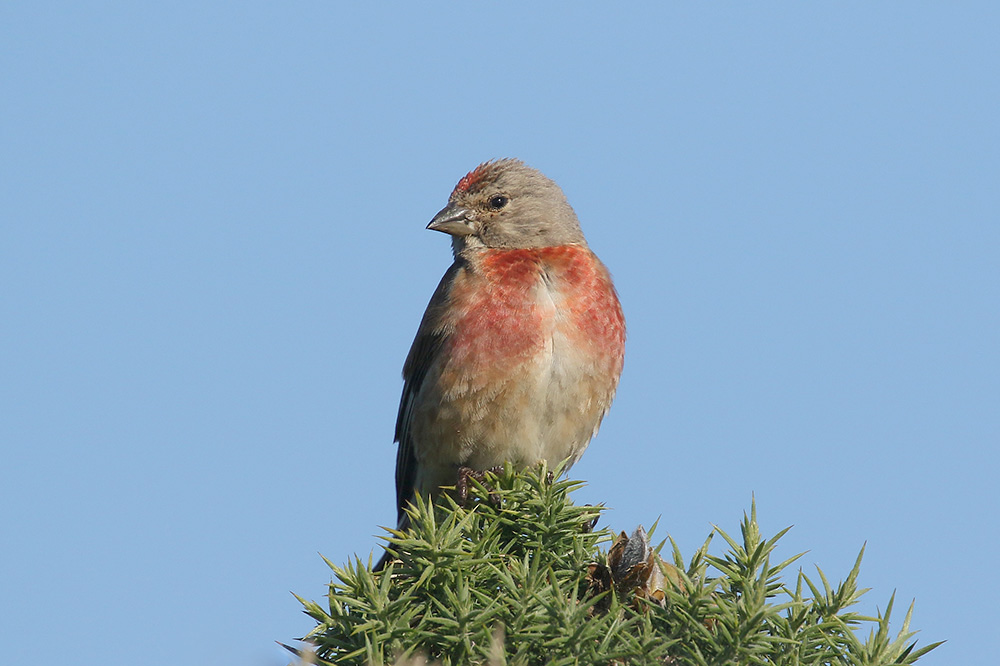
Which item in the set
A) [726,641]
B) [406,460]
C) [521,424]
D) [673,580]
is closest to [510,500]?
[673,580]

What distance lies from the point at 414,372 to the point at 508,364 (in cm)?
70

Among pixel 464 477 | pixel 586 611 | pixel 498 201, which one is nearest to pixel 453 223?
pixel 498 201

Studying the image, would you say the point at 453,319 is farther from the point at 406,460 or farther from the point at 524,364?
the point at 406,460

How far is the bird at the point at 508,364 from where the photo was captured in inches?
190

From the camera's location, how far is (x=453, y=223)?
18.3ft

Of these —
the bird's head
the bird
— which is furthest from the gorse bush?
the bird's head

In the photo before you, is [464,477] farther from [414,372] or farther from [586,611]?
[586,611]

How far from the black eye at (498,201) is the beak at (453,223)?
0.46 ft

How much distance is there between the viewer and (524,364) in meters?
4.79

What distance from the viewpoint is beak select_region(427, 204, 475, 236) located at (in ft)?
18.3

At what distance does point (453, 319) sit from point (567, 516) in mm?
2263

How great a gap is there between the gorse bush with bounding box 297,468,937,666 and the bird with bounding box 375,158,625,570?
208cm

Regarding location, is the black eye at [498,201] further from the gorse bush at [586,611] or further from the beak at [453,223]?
the gorse bush at [586,611]

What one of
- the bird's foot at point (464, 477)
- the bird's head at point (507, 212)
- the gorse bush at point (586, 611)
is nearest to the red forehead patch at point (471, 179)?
the bird's head at point (507, 212)
